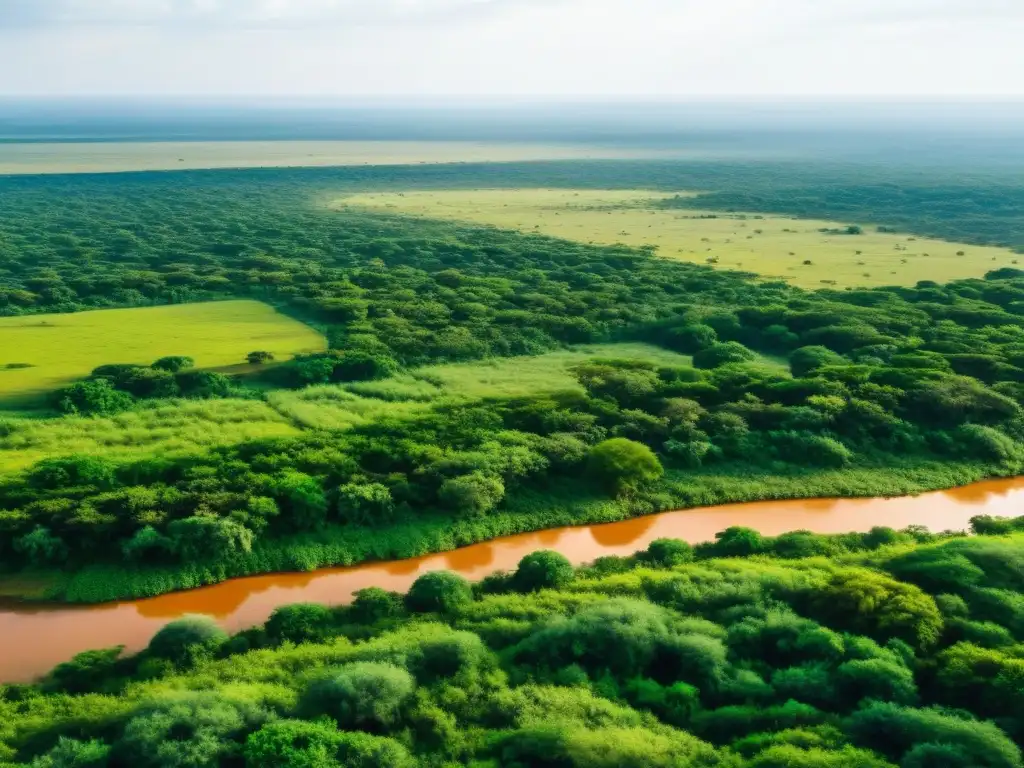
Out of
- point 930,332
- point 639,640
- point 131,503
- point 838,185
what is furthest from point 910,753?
point 838,185

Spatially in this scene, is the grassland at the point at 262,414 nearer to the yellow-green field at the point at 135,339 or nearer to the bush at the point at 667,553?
the yellow-green field at the point at 135,339

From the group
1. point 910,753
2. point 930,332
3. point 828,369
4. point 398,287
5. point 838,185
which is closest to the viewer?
point 910,753

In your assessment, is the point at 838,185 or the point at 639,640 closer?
the point at 639,640

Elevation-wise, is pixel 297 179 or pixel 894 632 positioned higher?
pixel 297 179

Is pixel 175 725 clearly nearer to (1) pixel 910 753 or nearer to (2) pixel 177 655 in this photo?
(2) pixel 177 655

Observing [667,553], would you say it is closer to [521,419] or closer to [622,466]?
[622,466]

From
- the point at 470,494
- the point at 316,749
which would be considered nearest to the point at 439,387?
the point at 470,494

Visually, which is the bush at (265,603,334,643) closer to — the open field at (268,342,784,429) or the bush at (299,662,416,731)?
the bush at (299,662,416,731)

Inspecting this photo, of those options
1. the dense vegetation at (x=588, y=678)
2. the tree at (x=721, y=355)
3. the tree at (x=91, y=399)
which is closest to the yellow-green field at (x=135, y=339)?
the tree at (x=91, y=399)
